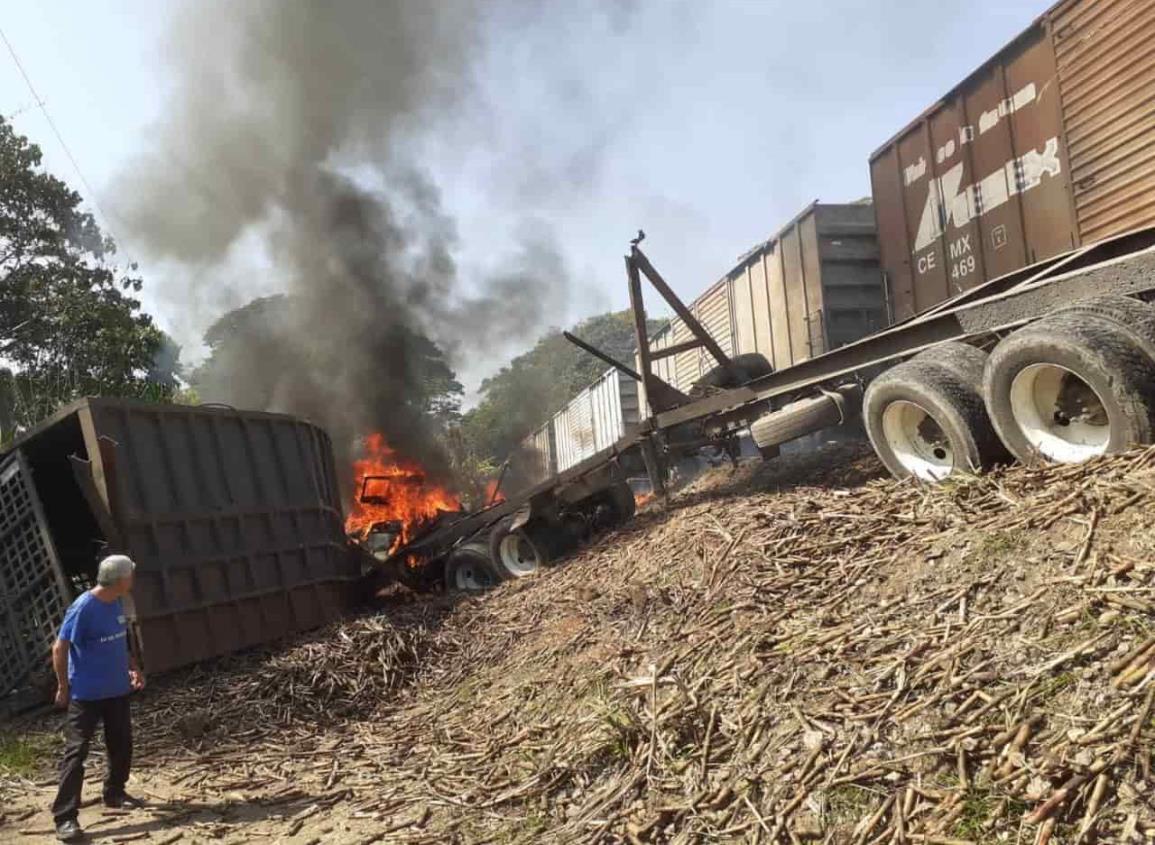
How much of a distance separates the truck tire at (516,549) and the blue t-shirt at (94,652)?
514cm

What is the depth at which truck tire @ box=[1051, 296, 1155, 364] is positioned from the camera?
14.6ft

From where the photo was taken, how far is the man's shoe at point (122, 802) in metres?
5.08

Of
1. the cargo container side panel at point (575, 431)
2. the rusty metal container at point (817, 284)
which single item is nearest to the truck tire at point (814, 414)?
the rusty metal container at point (817, 284)

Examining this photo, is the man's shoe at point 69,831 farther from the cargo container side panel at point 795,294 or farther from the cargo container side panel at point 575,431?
the cargo container side panel at point 575,431

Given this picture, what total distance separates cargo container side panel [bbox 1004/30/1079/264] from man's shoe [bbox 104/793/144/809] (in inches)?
350

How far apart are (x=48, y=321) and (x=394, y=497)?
449 inches

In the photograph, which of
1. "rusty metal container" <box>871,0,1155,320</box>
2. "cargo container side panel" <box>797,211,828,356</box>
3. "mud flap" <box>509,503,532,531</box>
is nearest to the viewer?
"rusty metal container" <box>871,0,1155,320</box>

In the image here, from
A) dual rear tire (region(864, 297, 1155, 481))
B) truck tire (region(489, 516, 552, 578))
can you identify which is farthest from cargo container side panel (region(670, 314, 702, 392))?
dual rear tire (region(864, 297, 1155, 481))

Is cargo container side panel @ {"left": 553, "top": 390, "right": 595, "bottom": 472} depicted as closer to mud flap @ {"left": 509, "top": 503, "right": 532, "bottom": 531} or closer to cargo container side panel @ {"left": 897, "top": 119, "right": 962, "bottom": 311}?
mud flap @ {"left": 509, "top": 503, "right": 532, "bottom": 531}

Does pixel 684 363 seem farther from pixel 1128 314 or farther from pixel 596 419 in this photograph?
pixel 1128 314

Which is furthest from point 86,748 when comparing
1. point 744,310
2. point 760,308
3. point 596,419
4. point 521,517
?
point 596,419

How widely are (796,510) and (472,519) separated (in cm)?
536

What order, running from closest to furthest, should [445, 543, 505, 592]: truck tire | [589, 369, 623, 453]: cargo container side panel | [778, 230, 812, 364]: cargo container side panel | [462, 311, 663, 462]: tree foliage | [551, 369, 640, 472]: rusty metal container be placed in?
[445, 543, 505, 592]: truck tire
[778, 230, 812, 364]: cargo container side panel
[551, 369, 640, 472]: rusty metal container
[589, 369, 623, 453]: cargo container side panel
[462, 311, 663, 462]: tree foliage

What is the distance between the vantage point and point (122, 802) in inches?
201
